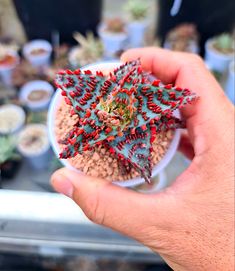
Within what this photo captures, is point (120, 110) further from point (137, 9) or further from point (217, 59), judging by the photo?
point (137, 9)

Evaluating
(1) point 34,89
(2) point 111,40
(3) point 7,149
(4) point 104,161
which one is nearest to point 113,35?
(2) point 111,40

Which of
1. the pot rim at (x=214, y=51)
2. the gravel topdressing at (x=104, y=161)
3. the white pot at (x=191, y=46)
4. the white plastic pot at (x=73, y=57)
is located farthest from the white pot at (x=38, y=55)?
the gravel topdressing at (x=104, y=161)

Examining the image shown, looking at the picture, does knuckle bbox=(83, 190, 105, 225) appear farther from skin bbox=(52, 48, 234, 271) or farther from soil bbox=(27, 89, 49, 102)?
soil bbox=(27, 89, 49, 102)

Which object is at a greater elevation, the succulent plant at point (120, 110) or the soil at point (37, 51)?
the soil at point (37, 51)

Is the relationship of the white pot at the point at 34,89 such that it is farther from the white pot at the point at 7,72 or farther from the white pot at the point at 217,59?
the white pot at the point at 217,59

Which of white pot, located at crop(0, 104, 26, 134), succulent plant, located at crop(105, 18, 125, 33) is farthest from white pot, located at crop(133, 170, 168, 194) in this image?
succulent plant, located at crop(105, 18, 125, 33)

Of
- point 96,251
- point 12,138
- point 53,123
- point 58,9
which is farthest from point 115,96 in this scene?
point 58,9
